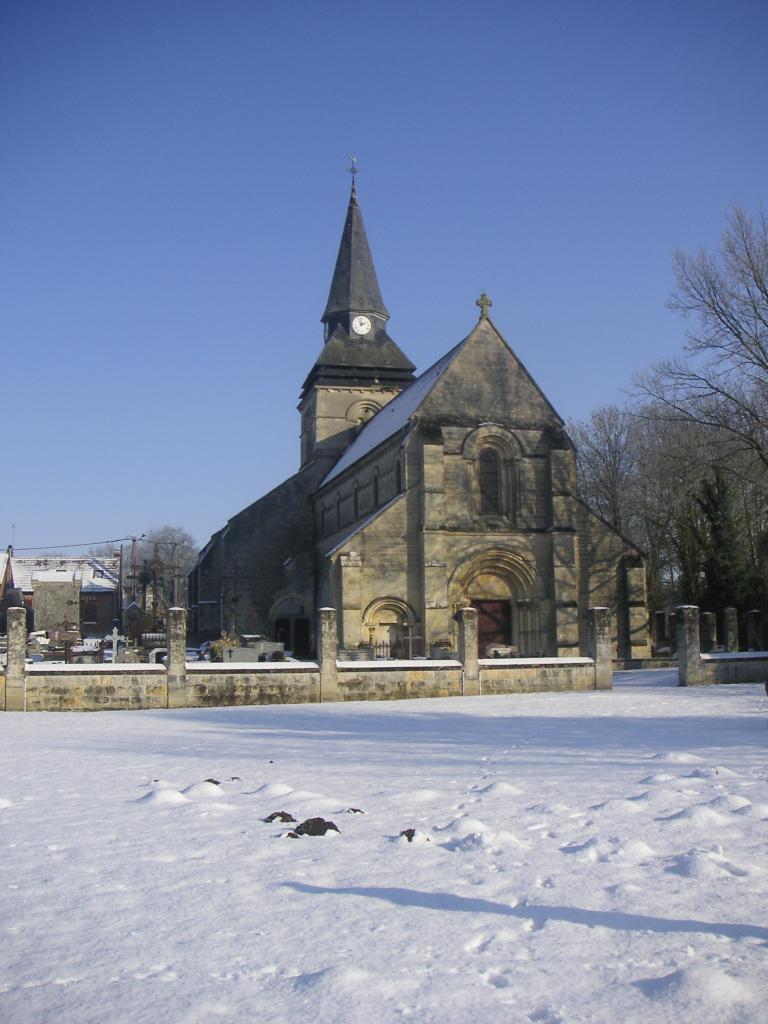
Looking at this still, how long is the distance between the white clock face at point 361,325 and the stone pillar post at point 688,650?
27.4 metres

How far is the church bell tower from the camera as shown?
148ft

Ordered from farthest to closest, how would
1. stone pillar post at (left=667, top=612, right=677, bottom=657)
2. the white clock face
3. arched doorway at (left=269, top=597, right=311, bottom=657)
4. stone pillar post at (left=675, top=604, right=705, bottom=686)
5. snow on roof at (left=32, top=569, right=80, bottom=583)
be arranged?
snow on roof at (left=32, top=569, right=80, bottom=583) < the white clock face < arched doorway at (left=269, top=597, right=311, bottom=657) < stone pillar post at (left=667, top=612, right=677, bottom=657) < stone pillar post at (left=675, top=604, right=705, bottom=686)

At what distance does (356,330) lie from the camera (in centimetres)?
4672

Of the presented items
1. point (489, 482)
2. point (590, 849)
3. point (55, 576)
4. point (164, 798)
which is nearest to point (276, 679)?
point (164, 798)

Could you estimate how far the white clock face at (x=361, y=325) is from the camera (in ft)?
153

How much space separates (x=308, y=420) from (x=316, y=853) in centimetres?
4192

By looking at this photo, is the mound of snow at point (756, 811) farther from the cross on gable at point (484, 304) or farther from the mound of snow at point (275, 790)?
the cross on gable at point (484, 304)

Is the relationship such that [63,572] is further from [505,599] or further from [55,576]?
[505,599]

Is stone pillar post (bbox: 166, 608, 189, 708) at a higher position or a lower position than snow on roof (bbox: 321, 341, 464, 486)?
lower

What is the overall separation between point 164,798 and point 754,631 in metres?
23.0

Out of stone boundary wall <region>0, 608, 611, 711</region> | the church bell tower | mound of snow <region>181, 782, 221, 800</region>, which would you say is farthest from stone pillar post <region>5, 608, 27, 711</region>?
the church bell tower

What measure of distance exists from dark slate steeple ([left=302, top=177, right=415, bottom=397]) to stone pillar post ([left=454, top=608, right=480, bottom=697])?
82.4 ft

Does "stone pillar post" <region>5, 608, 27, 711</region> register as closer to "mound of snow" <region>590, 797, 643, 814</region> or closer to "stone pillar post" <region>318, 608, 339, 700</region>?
"stone pillar post" <region>318, 608, 339, 700</region>

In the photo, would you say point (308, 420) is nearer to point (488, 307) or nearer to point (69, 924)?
point (488, 307)
